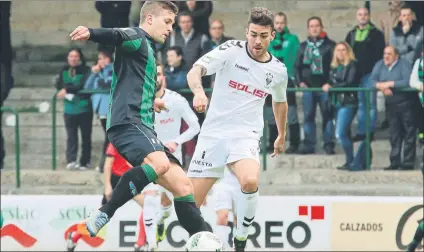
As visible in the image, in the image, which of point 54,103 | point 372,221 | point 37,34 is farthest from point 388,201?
point 37,34

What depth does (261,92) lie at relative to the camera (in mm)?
11070

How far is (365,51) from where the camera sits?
15.5 m

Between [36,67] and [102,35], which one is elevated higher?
[102,35]

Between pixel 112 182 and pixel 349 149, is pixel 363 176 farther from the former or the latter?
pixel 112 182

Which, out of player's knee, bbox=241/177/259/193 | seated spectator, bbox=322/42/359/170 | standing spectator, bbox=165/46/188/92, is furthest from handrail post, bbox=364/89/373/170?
player's knee, bbox=241/177/259/193

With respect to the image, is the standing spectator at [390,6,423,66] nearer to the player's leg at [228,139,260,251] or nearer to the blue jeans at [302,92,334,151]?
the blue jeans at [302,92,334,151]

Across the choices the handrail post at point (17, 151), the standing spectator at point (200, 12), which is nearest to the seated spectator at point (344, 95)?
the standing spectator at point (200, 12)

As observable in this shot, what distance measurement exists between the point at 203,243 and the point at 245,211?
178 centimetres

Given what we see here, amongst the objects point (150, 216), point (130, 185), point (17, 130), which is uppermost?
point (130, 185)

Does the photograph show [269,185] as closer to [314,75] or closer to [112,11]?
[314,75]

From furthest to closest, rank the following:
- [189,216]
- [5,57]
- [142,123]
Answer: [5,57]
[142,123]
[189,216]

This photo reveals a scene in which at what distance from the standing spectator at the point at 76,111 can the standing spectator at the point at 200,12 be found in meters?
1.54

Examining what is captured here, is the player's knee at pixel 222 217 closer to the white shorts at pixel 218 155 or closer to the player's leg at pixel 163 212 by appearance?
the player's leg at pixel 163 212

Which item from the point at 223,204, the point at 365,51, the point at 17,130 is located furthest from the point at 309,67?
the point at 17,130
